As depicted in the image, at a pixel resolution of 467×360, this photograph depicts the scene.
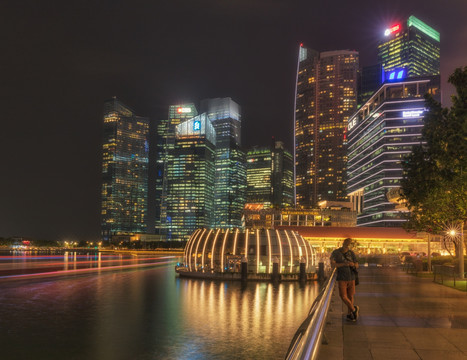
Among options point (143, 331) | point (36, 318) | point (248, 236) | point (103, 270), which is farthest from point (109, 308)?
point (103, 270)

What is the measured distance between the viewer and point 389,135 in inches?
6845

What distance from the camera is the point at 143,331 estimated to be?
14.3m

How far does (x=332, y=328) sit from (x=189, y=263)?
88.6 ft

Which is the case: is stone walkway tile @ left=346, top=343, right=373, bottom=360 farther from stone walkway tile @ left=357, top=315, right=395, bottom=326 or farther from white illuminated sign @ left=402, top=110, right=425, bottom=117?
white illuminated sign @ left=402, top=110, right=425, bottom=117

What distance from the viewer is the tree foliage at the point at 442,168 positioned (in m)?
25.8

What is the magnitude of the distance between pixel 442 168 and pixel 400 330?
18.8 m

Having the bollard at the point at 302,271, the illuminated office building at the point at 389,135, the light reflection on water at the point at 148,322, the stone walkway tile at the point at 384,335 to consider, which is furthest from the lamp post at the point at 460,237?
the illuminated office building at the point at 389,135

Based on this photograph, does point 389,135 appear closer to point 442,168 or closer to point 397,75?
point 397,75

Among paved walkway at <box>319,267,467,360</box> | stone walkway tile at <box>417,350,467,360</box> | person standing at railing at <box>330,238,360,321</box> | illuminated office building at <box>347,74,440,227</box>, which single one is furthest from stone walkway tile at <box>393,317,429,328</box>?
illuminated office building at <box>347,74,440,227</box>

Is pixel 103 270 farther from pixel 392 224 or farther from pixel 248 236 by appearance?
pixel 392 224

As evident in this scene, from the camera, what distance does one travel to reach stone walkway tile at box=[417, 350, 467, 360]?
29.6 ft

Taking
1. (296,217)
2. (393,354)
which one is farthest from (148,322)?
(296,217)

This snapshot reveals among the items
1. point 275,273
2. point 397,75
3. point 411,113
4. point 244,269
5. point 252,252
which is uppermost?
point 397,75

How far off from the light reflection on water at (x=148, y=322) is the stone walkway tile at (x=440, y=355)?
10.9 feet
